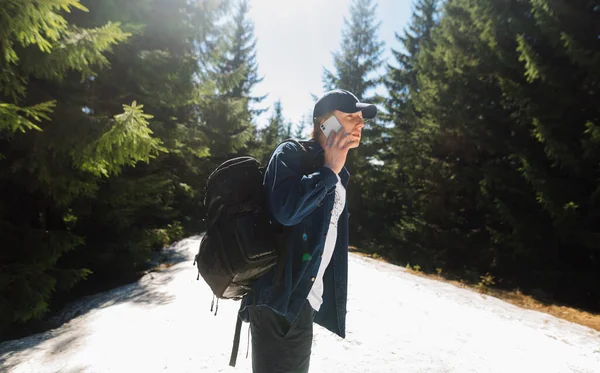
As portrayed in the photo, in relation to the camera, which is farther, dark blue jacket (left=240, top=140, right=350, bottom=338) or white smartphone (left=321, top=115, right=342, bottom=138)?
white smartphone (left=321, top=115, right=342, bottom=138)

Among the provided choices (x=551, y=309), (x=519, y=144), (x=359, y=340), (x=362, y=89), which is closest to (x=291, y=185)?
→ (x=359, y=340)

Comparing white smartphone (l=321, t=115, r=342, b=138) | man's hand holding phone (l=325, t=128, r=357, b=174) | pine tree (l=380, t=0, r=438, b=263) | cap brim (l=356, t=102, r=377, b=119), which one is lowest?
man's hand holding phone (l=325, t=128, r=357, b=174)

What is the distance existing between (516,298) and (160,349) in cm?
694

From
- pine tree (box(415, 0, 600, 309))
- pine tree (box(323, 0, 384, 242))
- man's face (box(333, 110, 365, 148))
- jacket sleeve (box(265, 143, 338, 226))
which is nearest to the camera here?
jacket sleeve (box(265, 143, 338, 226))

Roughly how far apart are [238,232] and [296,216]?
0.27m

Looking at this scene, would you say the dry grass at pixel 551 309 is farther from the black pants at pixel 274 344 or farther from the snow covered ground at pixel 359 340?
the black pants at pixel 274 344

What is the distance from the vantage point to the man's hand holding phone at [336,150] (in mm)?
1570

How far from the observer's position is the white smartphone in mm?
1692

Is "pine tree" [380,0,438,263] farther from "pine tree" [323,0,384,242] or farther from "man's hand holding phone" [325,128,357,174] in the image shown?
"man's hand holding phone" [325,128,357,174]

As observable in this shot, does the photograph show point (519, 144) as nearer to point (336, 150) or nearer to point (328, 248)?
point (328, 248)

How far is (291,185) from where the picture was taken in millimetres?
1423

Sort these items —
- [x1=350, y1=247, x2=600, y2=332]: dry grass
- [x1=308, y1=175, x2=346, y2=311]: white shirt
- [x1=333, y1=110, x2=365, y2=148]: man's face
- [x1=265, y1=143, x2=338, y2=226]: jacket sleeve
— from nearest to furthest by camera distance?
[x1=265, y1=143, x2=338, y2=226]: jacket sleeve < [x1=333, y1=110, x2=365, y2=148]: man's face < [x1=308, y1=175, x2=346, y2=311]: white shirt < [x1=350, y1=247, x2=600, y2=332]: dry grass

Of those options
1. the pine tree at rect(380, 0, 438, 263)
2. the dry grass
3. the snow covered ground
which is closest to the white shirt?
the snow covered ground

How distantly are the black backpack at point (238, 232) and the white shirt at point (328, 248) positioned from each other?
333mm
